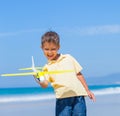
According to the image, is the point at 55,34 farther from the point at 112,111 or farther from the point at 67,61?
the point at 112,111

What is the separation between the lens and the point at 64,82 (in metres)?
6.25

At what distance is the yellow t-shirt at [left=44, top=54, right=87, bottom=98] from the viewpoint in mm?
6254

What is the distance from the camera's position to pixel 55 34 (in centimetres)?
635

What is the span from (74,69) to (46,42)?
459 mm

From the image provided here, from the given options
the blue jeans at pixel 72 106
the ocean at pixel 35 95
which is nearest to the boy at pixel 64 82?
the blue jeans at pixel 72 106

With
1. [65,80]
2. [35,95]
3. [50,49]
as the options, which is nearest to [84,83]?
[65,80]

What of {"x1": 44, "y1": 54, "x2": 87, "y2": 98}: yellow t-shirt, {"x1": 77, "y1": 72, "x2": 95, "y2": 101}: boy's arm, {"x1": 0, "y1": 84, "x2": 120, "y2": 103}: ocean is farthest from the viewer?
{"x1": 0, "y1": 84, "x2": 120, "y2": 103}: ocean

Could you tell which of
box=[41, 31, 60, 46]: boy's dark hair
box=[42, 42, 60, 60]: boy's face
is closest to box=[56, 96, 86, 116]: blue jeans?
box=[42, 42, 60, 60]: boy's face

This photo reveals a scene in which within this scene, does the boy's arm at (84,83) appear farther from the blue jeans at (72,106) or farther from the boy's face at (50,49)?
the boy's face at (50,49)

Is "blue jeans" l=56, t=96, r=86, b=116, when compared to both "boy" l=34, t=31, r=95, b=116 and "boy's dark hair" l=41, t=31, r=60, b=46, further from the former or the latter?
"boy's dark hair" l=41, t=31, r=60, b=46

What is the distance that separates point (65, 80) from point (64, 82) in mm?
28

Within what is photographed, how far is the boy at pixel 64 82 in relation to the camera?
626cm

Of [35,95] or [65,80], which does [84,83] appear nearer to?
[65,80]

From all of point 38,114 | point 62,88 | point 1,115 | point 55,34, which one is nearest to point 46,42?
point 55,34
